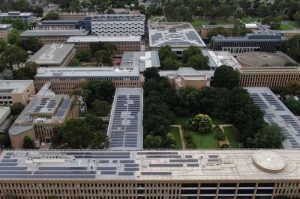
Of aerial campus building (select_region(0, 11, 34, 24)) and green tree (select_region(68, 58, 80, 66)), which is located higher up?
aerial campus building (select_region(0, 11, 34, 24))

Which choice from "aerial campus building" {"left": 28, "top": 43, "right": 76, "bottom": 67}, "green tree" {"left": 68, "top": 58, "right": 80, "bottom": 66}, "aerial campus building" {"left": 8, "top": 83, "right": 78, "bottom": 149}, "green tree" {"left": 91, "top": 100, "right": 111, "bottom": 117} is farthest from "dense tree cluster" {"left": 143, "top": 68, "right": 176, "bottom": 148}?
"aerial campus building" {"left": 28, "top": 43, "right": 76, "bottom": 67}

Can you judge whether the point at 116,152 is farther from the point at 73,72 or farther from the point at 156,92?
the point at 73,72

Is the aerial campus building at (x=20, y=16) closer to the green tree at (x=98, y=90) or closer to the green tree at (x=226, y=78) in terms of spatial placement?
the green tree at (x=98, y=90)

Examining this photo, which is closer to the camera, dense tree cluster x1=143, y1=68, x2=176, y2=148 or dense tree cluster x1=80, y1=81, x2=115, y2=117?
dense tree cluster x1=143, y1=68, x2=176, y2=148

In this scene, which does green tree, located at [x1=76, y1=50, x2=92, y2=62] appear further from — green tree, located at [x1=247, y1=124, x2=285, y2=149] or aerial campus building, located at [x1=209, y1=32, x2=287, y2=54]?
green tree, located at [x1=247, y1=124, x2=285, y2=149]

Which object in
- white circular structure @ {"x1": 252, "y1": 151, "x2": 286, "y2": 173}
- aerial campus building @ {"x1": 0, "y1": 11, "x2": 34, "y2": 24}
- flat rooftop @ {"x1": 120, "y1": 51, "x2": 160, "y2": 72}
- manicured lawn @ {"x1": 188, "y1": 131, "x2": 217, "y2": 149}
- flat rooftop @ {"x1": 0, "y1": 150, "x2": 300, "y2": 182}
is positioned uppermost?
aerial campus building @ {"x1": 0, "y1": 11, "x2": 34, "y2": 24}

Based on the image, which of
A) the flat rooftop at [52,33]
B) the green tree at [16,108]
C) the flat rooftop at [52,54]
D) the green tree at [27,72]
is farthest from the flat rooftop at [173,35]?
the green tree at [16,108]

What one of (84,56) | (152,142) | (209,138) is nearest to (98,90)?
(152,142)

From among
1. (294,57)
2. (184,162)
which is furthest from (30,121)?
(294,57)
